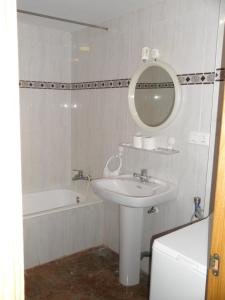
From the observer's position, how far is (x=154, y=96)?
242 centimetres

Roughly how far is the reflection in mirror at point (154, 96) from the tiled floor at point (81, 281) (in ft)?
4.54

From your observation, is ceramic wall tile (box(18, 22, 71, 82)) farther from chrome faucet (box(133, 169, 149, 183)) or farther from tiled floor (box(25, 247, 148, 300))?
tiled floor (box(25, 247, 148, 300))

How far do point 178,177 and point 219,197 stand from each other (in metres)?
1.35

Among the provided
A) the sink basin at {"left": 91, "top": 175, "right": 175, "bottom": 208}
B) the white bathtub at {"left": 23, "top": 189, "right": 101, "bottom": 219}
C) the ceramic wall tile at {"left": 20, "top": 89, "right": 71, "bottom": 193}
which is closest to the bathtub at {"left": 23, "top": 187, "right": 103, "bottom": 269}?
the white bathtub at {"left": 23, "top": 189, "right": 101, "bottom": 219}

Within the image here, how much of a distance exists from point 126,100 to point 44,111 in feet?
3.70

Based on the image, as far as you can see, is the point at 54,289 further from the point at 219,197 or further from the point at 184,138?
the point at 219,197

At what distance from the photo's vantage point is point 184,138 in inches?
86.4

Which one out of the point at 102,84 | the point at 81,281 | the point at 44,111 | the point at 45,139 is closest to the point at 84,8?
the point at 102,84

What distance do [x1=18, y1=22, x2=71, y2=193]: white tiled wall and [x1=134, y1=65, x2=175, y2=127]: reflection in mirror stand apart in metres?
1.22

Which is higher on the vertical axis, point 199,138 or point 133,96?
point 133,96

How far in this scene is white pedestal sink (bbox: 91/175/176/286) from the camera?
2.22 metres

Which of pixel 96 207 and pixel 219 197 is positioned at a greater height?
pixel 219 197

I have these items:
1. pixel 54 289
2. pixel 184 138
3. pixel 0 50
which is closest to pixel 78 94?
pixel 184 138

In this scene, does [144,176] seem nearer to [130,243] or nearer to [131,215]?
[131,215]
